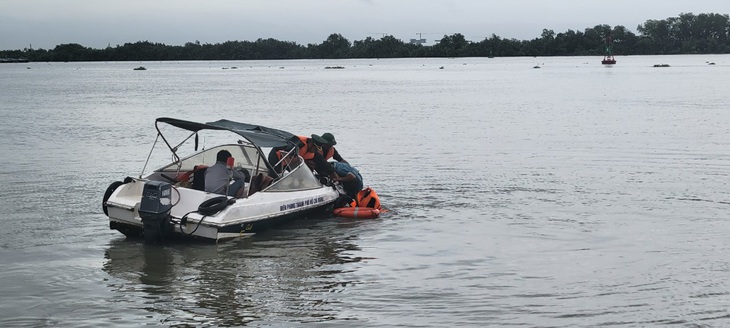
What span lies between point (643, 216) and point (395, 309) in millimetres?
8361

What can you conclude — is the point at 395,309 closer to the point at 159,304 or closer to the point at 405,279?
the point at 405,279

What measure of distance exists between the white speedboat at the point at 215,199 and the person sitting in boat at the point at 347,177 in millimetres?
218

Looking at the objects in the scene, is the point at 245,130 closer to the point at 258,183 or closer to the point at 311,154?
the point at 258,183

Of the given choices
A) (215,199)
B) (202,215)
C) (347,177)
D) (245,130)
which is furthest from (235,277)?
(347,177)

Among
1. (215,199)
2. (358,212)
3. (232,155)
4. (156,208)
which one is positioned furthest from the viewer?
(232,155)

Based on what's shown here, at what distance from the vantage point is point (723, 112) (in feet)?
161

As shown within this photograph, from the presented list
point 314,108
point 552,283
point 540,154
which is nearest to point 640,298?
point 552,283

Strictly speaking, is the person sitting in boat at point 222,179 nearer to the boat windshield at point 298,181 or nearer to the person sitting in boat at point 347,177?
the boat windshield at point 298,181

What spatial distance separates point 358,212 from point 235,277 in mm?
5050

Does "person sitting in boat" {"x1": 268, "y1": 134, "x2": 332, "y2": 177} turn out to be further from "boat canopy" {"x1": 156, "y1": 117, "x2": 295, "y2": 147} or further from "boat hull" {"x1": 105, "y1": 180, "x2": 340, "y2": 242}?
"boat hull" {"x1": 105, "y1": 180, "x2": 340, "y2": 242}

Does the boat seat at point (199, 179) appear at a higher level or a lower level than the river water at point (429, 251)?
higher

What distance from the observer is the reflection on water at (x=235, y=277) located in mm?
11852

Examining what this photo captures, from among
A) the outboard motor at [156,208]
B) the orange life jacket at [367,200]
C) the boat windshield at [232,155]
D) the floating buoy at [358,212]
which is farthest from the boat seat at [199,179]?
the orange life jacket at [367,200]

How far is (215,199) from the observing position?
1530cm
